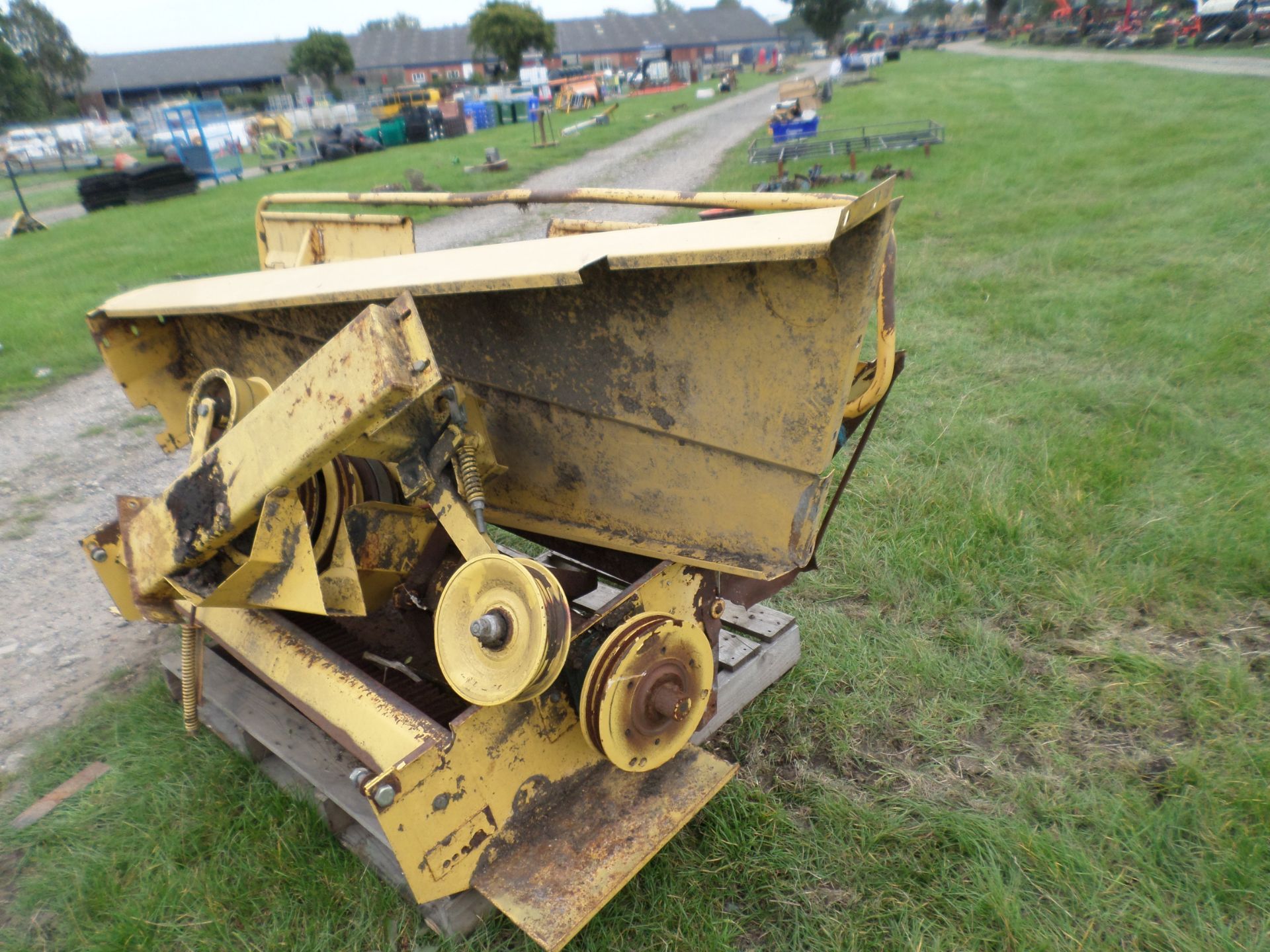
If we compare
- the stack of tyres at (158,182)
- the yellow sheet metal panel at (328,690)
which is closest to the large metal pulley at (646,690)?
the yellow sheet metal panel at (328,690)

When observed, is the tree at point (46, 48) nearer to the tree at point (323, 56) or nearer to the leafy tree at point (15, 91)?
the leafy tree at point (15, 91)

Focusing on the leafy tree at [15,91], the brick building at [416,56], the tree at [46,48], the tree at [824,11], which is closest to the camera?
the leafy tree at [15,91]

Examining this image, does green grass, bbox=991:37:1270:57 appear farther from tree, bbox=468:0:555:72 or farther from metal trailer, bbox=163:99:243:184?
tree, bbox=468:0:555:72

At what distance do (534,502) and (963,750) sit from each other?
142 cm

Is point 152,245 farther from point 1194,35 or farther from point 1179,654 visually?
point 1194,35

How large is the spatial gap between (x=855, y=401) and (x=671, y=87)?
39.7 meters

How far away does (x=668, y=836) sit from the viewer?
175 cm

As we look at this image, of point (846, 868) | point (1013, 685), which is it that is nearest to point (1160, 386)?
point (1013, 685)

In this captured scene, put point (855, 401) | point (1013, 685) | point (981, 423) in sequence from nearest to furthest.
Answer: point (855, 401) → point (1013, 685) → point (981, 423)

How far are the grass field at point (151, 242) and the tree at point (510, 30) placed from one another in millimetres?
22676

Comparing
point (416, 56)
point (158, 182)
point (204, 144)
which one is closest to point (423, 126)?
point (204, 144)

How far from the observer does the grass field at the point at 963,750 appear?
1.83 metres

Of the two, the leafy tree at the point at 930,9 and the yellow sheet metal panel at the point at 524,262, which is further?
the leafy tree at the point at 930,9

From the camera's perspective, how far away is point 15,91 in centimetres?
3192
